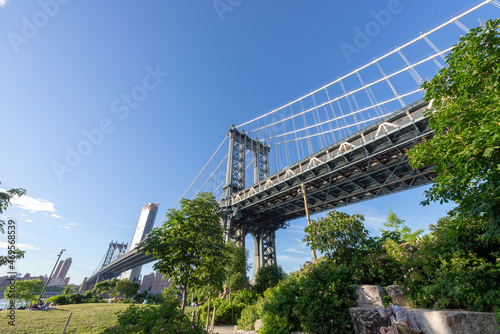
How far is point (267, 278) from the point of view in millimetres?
20656

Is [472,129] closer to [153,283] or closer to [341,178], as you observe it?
[341,178]

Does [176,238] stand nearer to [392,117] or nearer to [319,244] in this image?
[319,244]

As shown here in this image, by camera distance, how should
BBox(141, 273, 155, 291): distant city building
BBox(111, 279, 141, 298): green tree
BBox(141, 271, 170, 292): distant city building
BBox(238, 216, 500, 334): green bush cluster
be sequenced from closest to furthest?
BBox(238, 216, 500, 334): green bush cluster, BBox(111, 279, 141, 298): green tree, BBox(141, 271, 170, 292): distant city building, BBox(141, 273, 155, 291): distant city building

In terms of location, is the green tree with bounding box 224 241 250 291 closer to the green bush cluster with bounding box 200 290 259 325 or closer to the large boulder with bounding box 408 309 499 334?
the green bush cluster with bounding box 200 290 259 325

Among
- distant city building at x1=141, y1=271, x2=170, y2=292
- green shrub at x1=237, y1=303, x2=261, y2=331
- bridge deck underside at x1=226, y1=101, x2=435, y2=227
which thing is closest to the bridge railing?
bridge deck underside at x1=226, y1=101, x2=435, y2=227

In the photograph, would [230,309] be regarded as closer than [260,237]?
Yes

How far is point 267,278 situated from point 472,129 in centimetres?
2045

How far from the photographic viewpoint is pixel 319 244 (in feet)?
36.8

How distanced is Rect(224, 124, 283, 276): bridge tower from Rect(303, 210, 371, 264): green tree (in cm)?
1712

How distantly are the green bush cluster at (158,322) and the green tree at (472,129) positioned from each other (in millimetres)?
7503

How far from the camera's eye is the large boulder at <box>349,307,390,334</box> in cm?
617

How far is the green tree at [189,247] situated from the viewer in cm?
728

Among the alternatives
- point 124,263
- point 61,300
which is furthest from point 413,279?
point 124,263

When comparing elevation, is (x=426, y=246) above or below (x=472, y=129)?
below
